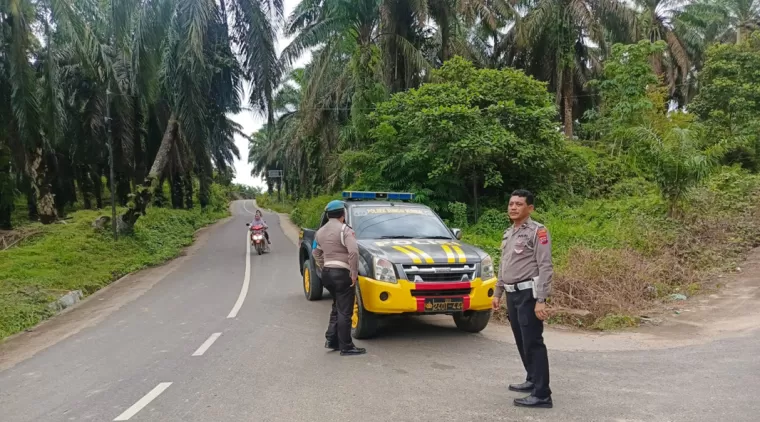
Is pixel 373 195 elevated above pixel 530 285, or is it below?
above

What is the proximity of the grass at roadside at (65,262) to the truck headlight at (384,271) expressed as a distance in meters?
6.87

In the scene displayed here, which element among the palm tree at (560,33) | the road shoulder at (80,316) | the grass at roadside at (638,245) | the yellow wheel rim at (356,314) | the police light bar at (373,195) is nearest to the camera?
the yellow wheel rim at (356,314)

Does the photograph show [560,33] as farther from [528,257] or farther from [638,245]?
[528,257]

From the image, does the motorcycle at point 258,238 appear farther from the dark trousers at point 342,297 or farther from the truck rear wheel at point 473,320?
the dark trousers at point 342,297

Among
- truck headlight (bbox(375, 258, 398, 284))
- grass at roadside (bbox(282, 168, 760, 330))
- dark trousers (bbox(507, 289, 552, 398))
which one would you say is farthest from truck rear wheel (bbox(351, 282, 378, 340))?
grass at roadside (bbox(282, 168, 760, 330))

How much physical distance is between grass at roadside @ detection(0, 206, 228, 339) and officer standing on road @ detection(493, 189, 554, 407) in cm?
884

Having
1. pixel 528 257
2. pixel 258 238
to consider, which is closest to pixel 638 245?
pixel 528 257

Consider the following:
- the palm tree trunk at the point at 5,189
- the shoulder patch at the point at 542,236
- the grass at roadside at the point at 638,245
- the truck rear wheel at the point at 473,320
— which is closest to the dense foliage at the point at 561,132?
the grass at roadside at the point at 638,245

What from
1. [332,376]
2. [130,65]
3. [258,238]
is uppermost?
[130,65]

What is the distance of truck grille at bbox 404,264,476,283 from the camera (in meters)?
6.77

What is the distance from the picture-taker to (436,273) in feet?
22.3

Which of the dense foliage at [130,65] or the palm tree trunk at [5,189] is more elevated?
the dense foliage at [130,65]

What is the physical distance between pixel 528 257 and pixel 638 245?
8.11 meters

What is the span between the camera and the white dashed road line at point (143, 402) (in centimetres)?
493
